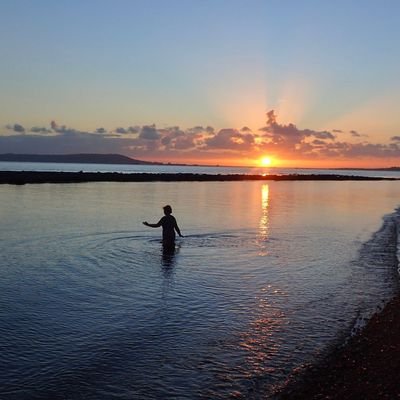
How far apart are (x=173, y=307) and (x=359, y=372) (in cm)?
605

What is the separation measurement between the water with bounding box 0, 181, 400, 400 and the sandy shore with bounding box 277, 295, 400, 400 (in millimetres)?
508

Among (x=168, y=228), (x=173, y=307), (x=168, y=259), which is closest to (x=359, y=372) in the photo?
(x=173, y=307)

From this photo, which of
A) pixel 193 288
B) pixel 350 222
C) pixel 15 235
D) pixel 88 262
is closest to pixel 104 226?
pixel 15 235

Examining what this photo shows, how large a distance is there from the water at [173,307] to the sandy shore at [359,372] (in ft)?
A: 1.67

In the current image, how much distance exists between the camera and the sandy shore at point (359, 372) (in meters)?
8.24

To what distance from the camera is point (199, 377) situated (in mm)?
9508

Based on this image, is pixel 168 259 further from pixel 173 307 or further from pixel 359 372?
pixel 359 372

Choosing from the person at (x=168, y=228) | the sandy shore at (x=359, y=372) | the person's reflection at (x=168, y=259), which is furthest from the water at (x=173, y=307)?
the person at (x=168, y=228)

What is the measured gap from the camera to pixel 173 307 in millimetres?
13984

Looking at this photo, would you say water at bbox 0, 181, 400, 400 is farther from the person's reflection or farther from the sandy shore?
the sandy shore

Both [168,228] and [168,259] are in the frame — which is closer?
[168,259]

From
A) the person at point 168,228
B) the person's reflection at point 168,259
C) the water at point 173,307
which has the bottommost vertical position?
the water at point 173,307

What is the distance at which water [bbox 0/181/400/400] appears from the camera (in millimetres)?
9453

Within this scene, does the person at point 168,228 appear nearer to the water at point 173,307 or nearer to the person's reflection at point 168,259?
the person's reflection at point 168,259
